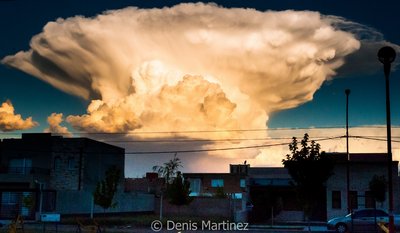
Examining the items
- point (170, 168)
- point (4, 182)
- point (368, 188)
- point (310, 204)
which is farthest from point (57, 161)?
point (310, 204)

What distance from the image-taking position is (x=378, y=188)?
44.0m

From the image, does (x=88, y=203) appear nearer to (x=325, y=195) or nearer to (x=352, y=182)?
(x=325, y=195)

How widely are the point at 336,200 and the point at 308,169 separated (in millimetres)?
19898

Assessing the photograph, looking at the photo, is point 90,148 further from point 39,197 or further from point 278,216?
point 278,216

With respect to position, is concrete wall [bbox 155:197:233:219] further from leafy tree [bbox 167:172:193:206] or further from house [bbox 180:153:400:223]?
leafy tree [bbox 167:172:193:206]

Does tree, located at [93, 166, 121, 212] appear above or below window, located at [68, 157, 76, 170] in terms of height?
below

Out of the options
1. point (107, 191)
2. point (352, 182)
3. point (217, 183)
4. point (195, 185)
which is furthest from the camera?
point (217, 183)

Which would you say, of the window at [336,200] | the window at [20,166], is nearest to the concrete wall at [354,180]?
the window at [336,200]

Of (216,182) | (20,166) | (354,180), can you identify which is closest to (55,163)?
(20,166)

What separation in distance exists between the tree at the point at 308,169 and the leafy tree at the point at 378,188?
17.0 m

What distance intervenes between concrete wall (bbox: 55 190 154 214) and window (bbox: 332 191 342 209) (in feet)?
72.2

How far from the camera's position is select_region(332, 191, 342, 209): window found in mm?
46500

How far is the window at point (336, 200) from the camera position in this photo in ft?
153

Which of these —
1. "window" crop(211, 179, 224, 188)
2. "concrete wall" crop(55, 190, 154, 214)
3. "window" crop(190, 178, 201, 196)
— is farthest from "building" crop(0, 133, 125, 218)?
"window" crop(211, 179, 224, 188)
